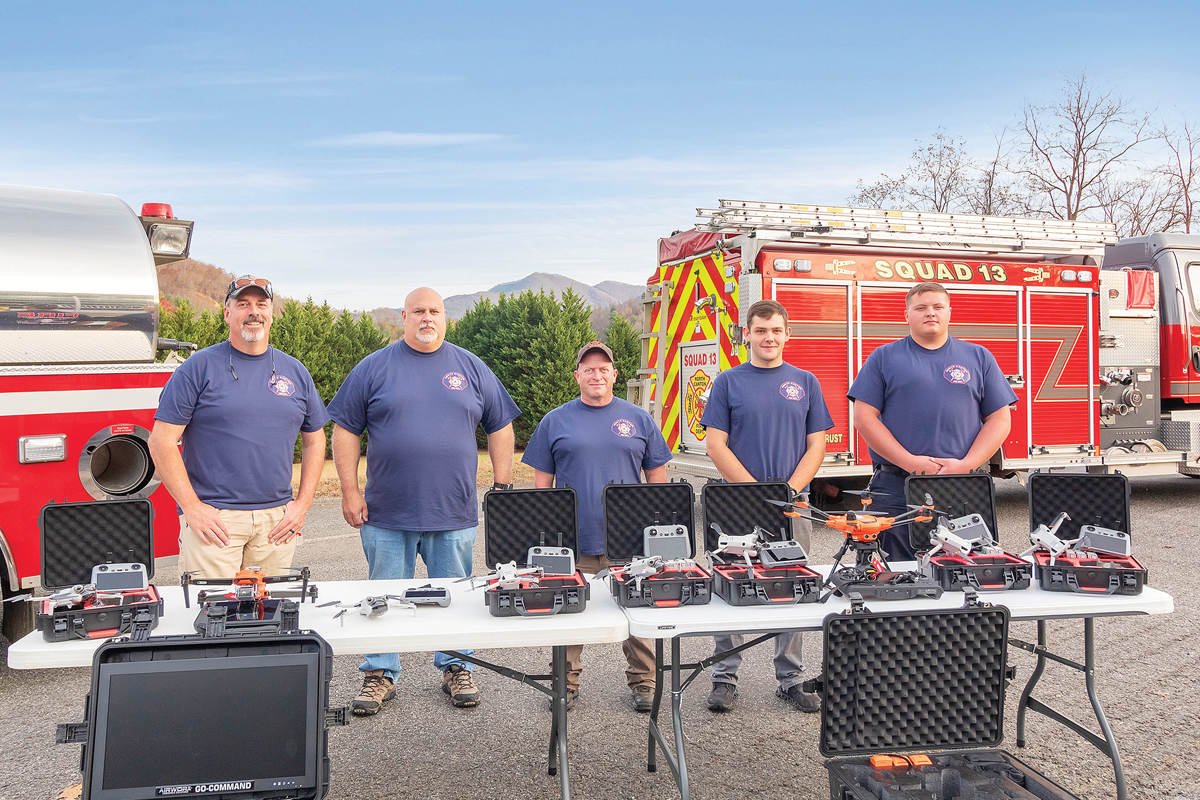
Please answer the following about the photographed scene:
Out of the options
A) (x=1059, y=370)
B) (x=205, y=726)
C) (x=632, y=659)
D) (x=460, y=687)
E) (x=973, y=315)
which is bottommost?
(x=460, y=687)

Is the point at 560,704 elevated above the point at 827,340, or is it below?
below

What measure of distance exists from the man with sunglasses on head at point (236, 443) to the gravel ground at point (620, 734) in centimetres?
94

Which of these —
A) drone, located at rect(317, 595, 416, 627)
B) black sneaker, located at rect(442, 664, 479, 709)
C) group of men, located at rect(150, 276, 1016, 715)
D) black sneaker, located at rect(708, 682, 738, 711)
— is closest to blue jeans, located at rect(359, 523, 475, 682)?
group of men, located at rect(150, 276, 1016, 715)

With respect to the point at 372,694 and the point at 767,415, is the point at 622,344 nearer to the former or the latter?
the point at 767,415

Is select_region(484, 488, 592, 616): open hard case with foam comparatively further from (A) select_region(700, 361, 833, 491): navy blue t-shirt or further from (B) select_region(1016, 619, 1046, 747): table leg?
(B) select_region(1016, 619, 1046, 747): table leg

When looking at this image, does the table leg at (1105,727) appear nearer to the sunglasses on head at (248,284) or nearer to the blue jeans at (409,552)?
the blue jeans at (409,552)

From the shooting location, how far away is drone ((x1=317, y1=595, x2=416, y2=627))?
3.00 meters

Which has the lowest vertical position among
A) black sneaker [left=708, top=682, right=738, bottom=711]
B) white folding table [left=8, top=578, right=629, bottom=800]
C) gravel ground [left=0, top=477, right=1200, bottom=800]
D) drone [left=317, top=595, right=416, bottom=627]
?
gravel ground [left=0, top=477, right=1200, bottom=800]

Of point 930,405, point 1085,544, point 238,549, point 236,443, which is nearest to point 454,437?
point 236,443

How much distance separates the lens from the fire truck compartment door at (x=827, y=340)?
781 centimetres

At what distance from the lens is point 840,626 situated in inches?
108

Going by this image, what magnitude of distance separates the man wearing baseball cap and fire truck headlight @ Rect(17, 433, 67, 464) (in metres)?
2.32

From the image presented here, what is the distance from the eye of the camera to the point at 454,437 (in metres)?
4.11

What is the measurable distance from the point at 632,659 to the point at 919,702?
1715mm
